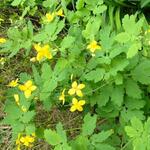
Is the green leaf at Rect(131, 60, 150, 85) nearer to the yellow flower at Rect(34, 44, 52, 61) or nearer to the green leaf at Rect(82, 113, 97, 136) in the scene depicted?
the green leaf at Rect(82, 113, 97, 136)

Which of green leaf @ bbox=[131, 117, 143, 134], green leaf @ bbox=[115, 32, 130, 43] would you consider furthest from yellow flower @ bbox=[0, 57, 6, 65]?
green leaf @ bbox=[131, 117, 143, 134]

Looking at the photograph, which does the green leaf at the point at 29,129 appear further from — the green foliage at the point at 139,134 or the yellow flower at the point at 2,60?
the yellow flower at the point at 2,60

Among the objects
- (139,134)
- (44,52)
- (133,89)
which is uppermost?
(44,52)

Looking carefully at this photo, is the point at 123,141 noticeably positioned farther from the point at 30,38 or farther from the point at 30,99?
the point at 30,38

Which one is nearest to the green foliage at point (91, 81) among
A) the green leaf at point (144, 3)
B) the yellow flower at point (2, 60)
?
the green leaf at point (144, 3)

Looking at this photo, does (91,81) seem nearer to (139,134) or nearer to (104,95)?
(104,95)

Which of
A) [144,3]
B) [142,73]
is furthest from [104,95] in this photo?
[144,3]
